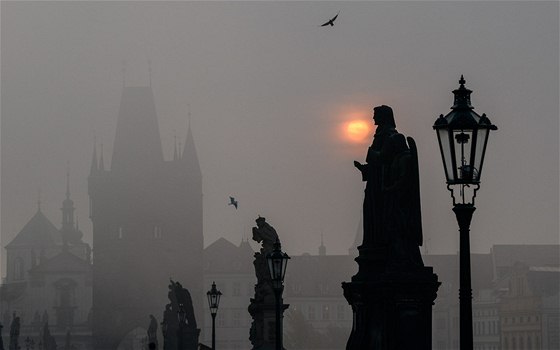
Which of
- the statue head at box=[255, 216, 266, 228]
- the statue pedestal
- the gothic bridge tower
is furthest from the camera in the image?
the gothic bridge tower

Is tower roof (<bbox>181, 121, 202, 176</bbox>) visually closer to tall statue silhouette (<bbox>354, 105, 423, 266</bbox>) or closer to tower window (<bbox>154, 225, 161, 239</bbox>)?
tower window (<bbox>154, 225, 161, 239</bbox>)

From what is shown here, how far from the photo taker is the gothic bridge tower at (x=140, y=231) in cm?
15112

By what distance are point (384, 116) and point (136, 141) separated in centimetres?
13575

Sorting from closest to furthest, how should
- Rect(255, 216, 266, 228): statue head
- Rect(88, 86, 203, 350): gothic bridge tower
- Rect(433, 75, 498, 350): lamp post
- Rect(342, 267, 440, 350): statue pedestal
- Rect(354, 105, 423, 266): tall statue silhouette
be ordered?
Rect(433, 75, 498, 350): lamp post, Rect(342, 267, 440, 350): statue pedestal, Rect(354, 105, 423, 266): tall statue silhouette, Rect(255, 216, 266, 228): statue head, Rect(88, 86, 203, 350): gothic bridge tower

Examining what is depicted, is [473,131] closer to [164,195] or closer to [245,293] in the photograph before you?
[164,195]

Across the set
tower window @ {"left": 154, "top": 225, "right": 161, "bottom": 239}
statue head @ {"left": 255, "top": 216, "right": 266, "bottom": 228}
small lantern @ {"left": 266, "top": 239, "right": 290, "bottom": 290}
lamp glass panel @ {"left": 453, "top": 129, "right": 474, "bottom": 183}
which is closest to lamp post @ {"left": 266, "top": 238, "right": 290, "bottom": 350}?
small lantern @ {"left": 266, "top": 239, "right": 290, "bottom": 290}

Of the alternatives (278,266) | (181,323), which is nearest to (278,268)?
(278,266)

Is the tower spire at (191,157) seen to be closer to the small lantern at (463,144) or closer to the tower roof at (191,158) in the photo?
the tower roof at (191,158)

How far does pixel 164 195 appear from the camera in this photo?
504 ft

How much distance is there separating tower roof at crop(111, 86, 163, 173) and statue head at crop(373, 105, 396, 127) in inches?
5287

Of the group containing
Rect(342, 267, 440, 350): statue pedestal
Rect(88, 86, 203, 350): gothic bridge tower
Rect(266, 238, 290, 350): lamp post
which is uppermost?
Rect(88, 86, 203, 350): gothic bridge tower

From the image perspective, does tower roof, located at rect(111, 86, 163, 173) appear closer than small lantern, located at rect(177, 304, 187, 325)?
No

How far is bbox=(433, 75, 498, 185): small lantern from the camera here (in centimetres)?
1505

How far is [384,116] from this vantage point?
1925cm
